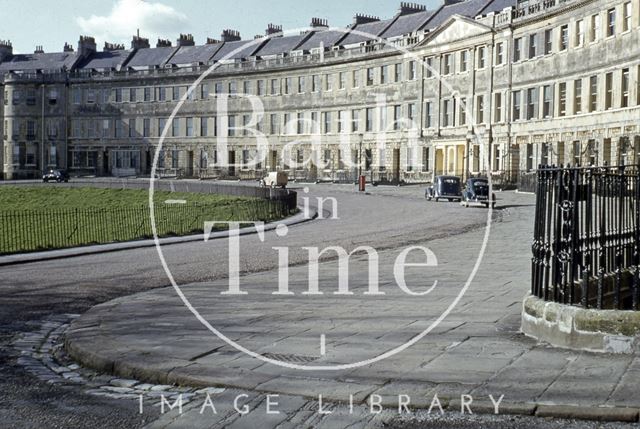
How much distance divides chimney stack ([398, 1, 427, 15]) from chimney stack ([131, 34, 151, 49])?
3500cm

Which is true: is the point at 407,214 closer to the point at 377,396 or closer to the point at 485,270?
the point at 485,270

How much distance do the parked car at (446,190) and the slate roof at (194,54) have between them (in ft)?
172

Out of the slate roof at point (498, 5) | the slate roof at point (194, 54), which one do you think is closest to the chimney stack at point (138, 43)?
the slate roof at point (194, 54)

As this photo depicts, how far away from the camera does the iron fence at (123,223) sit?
2825 centimetres

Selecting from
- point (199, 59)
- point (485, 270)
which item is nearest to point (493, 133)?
point (199, 59)

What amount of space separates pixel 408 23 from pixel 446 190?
117 ft

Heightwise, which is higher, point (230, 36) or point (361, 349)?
point (230, 36)

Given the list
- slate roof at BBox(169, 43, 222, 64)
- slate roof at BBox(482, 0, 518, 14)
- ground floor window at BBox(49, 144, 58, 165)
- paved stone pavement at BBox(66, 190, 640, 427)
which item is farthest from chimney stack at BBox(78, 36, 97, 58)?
paved stone pavement at BBox(66, 190, 640, 427)

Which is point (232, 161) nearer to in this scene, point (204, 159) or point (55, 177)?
point (204, 159)

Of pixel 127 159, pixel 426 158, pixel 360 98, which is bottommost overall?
pixel 426 158

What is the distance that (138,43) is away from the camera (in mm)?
99125

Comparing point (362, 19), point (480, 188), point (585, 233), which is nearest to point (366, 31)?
point (362, 19)

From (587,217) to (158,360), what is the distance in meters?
4.66

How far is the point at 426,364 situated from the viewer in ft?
26.1
